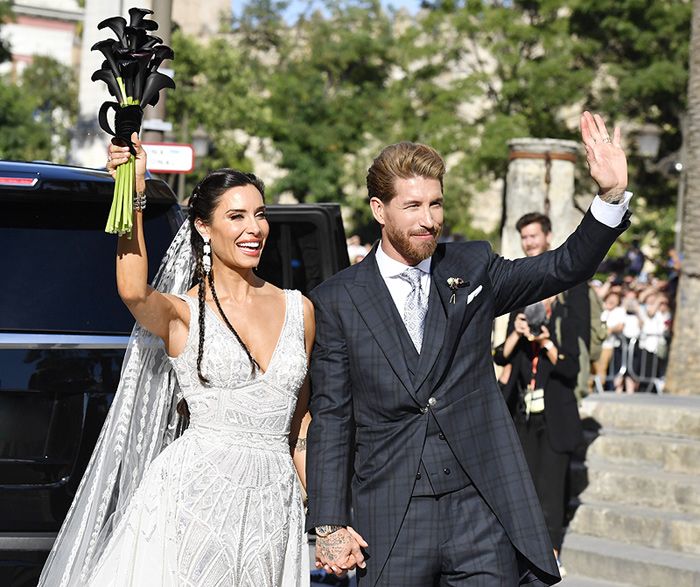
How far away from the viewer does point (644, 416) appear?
10.0 metres

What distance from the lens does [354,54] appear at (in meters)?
46.1

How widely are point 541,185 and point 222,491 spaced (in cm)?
1039

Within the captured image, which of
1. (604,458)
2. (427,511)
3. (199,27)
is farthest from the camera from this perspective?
(199,27)

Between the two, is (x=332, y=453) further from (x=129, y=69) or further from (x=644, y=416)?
(x=644, y=416)

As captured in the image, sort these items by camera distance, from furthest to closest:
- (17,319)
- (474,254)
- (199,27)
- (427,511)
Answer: (199,27) < (17,319) < (474,254) < (427,511)

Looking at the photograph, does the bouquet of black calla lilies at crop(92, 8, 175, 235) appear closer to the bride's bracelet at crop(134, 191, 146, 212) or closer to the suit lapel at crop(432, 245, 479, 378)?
the bride's bracelet at crop(134, 191, 146, 212)

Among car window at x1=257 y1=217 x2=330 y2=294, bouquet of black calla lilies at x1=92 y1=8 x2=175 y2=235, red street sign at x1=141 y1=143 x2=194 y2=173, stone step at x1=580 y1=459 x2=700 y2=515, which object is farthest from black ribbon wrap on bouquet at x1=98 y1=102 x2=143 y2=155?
red street sign at x1=141 y1=143 x2=194 y2=173

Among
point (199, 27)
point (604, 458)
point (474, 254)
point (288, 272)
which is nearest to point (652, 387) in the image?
point (604, 458)

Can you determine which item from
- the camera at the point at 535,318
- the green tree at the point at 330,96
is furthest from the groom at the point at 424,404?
the green tree at the point at 330,96

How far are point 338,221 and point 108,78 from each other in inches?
116

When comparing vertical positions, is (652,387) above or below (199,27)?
below

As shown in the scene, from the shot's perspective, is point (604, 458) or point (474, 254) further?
point (604, 458)

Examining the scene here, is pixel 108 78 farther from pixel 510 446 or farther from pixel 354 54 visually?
pixel 354 54

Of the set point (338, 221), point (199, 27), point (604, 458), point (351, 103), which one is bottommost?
point (604, 458)
